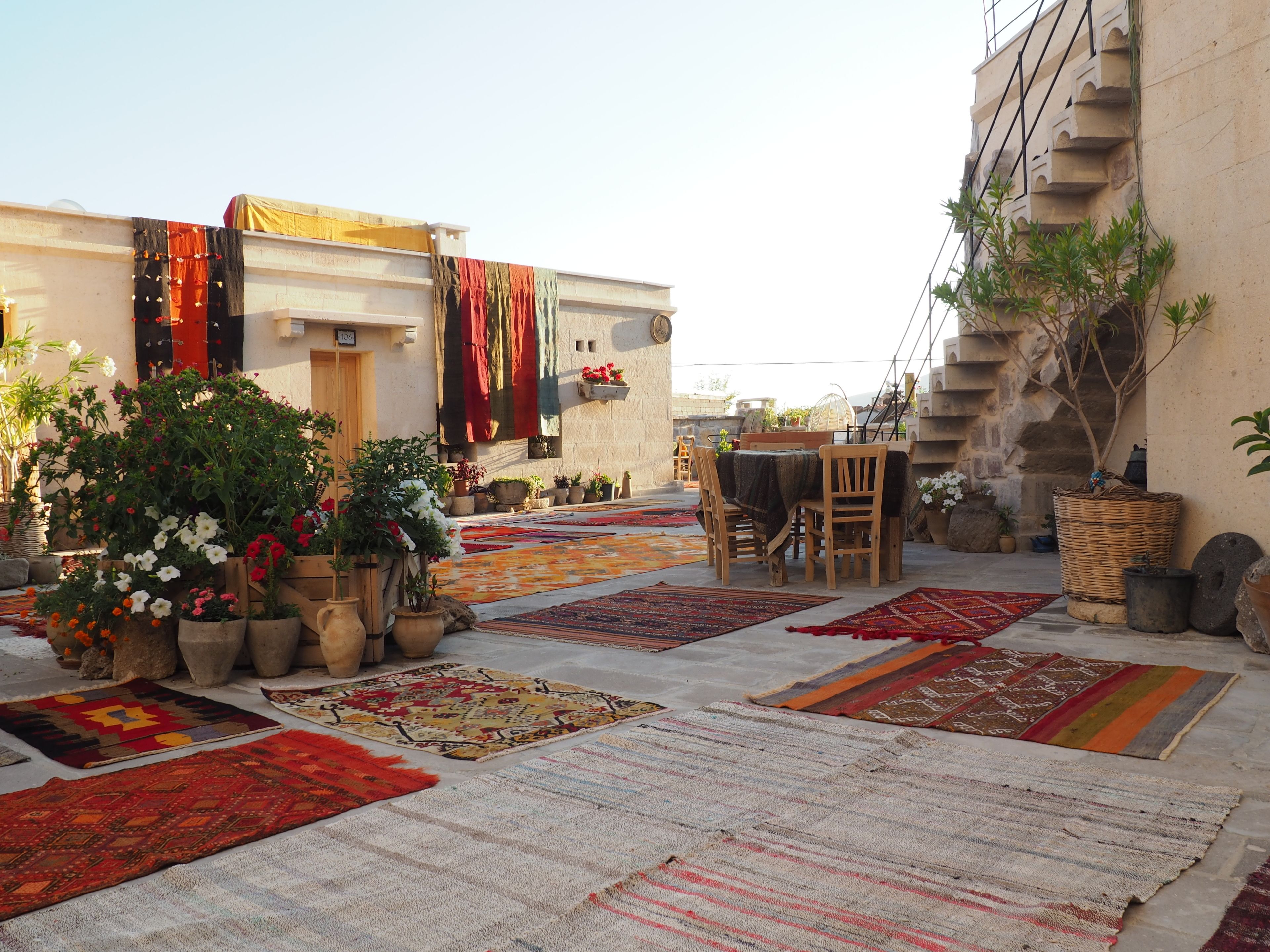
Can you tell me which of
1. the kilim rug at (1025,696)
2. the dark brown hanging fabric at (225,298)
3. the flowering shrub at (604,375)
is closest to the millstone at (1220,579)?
the kilim rug at (1025,696)

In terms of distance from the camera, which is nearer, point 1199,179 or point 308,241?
point 1199,179

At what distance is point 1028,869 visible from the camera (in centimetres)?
193

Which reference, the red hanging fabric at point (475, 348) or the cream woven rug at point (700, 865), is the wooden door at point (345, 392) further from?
the cream woven rug at point (700, 865)

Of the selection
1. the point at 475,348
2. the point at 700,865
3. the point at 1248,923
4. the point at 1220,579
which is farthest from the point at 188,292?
the point at 1248,923

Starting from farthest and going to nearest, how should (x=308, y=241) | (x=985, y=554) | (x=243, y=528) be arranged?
(x=308, y=241), (x=985, y=554), (x=243, y=528)

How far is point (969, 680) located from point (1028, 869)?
162 centimetres

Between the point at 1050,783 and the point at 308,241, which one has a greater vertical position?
the point at 308,241

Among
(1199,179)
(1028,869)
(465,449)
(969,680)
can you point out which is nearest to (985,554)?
(1199,179)

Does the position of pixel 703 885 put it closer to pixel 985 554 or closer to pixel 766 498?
pixel 766 498

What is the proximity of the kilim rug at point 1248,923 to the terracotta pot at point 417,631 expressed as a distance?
3.03 metres

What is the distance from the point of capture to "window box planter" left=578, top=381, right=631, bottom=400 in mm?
14516

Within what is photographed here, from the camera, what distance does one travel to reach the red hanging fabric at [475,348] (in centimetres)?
1315

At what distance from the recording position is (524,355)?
13.8 m

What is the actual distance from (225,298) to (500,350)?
3.86 m
